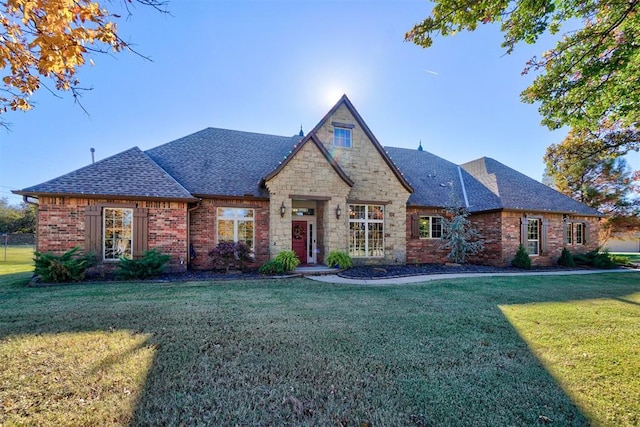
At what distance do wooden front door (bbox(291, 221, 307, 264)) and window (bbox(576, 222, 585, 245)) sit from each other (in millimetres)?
16782

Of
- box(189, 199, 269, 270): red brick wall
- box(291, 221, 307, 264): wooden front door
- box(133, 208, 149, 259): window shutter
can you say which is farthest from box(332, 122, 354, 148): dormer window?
box(133, 208, 149, 259): window shutter

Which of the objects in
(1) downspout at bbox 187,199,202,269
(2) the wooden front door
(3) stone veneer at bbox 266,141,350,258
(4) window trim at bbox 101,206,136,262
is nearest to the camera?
(4) window trim at bbox 101,206,136,262

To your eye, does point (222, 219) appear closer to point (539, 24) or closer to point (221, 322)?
point (221, 322)

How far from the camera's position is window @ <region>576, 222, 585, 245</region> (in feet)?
58.4

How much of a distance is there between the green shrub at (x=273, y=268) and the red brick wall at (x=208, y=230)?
1508 mm

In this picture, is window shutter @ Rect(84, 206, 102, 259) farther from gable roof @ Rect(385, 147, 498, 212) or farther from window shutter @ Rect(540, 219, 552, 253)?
window shutter @ Rect(540, 219, 552, 253)

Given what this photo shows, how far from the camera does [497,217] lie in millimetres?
14922

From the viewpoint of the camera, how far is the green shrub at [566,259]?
15828 millimetres

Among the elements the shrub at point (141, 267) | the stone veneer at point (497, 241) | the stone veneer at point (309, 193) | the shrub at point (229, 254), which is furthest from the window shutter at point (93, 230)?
the stone veneer at point (497, 241)

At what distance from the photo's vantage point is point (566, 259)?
1588 centimetres

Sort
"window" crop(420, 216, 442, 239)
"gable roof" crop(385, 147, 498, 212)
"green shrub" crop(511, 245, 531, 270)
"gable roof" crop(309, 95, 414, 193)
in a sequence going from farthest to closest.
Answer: "gable roof" crop(385, 147, 498, 212) < "window" crop(420, 216, 442, 239) < "green shrub" crop(511, 245, 531, 270) < "gable roof" crop(309, 95, 414, 193)

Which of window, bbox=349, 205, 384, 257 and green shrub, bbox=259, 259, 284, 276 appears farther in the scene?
window, bbox=349, 205, 384, 257

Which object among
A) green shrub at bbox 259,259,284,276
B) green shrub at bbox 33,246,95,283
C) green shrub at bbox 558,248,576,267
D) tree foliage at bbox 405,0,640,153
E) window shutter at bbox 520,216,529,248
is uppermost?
tree foliage at bbox 405,0,640,153

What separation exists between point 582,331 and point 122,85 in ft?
42.7
